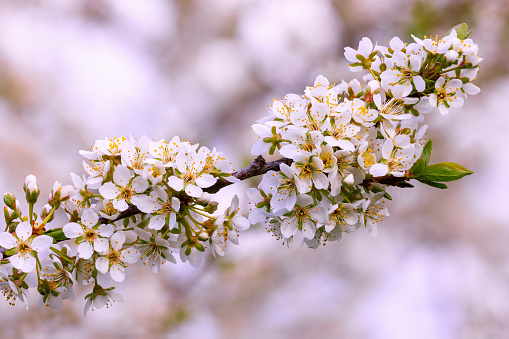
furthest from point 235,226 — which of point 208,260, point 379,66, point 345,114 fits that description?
point 208,260

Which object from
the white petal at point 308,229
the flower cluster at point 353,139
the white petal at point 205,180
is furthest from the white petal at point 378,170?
the white petal at point 205,180

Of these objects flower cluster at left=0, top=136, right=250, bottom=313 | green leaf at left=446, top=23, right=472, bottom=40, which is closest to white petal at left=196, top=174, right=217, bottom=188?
flower cluster at left=0, top=136, right=250, bottom=313

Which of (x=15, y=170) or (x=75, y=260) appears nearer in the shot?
(x=75, y=260)

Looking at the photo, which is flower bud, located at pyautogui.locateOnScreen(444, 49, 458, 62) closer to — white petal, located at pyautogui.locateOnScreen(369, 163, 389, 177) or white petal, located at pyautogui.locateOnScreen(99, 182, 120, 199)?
white petal, located at pyautogui.locateOnScreen(369, 163, 389, 177)

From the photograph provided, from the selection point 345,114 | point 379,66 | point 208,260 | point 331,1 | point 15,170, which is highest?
point 331,1

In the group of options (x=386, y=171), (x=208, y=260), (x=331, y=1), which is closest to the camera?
(x=386, y=171)

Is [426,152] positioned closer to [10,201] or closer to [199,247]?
[199,247]

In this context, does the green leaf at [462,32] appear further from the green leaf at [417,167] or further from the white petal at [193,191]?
the white petal at [193,191]

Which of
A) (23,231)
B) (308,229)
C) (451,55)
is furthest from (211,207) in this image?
(451,55)

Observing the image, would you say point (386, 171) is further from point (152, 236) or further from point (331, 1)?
point (331, 1)
